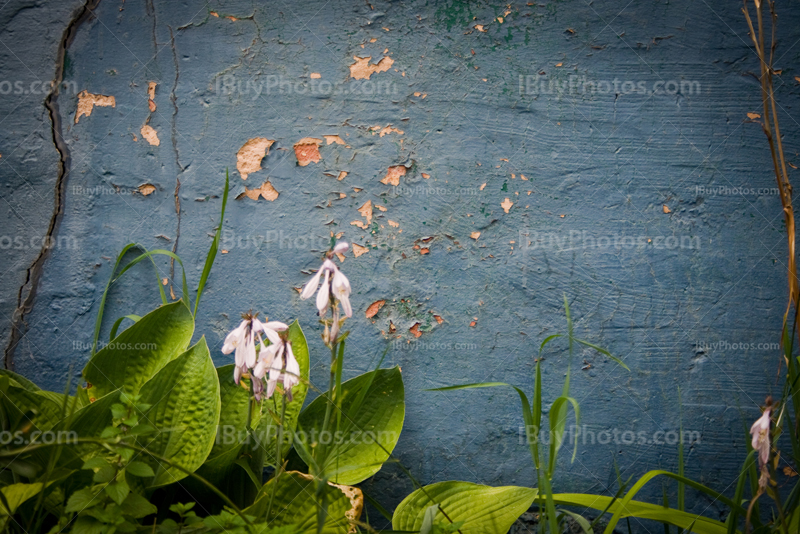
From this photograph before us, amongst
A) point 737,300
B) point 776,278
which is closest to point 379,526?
point 737,300

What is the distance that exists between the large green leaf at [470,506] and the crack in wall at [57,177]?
1369mm

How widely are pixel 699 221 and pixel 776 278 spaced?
0.95 feet

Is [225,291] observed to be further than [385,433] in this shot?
Yes

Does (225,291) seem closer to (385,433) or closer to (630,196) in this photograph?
(385,433)

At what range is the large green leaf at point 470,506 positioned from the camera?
1.24 meters

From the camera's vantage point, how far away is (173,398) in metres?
1.30

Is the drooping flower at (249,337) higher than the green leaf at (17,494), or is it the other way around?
the drooping flower at (249,337)

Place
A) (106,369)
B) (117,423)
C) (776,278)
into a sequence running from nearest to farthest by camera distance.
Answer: (117,423)
(106,369)
(776,278)
